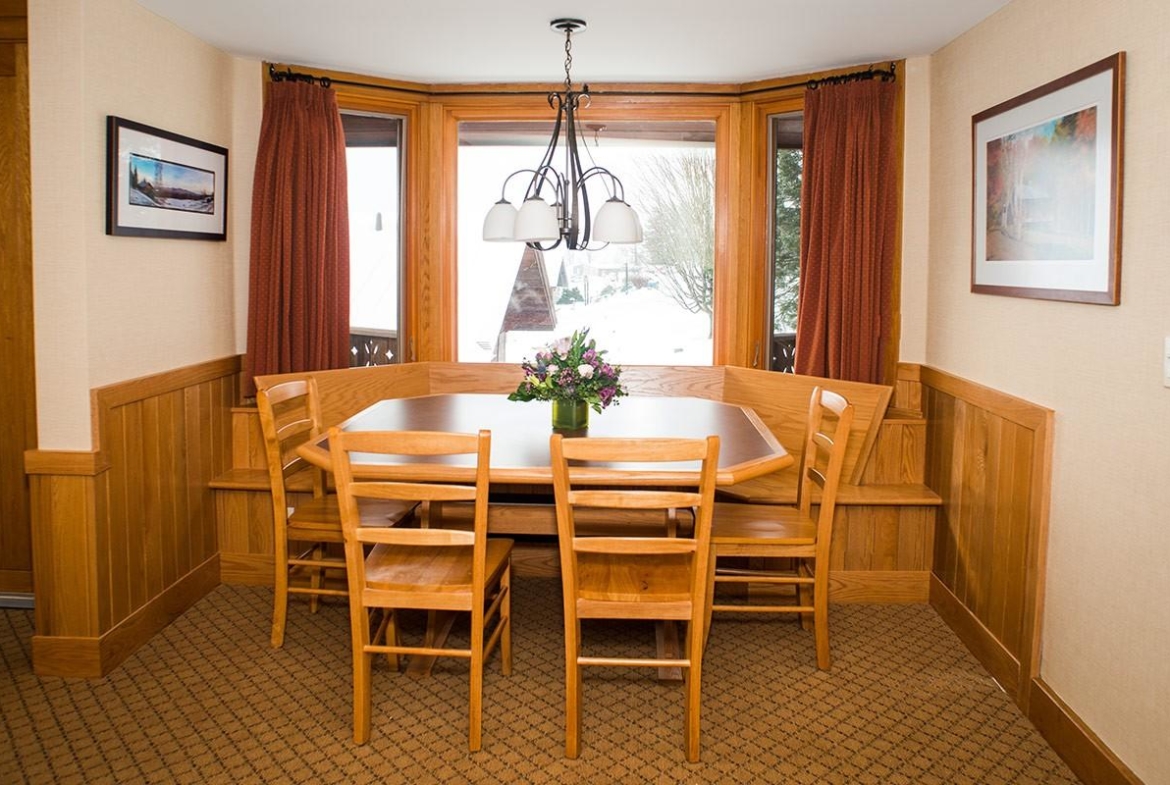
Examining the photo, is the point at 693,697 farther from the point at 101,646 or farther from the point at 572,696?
the point at 101,646

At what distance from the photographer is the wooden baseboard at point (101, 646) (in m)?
3.42

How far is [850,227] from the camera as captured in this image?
4.49 m

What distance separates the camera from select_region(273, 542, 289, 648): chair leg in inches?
144

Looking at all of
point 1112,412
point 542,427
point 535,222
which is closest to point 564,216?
point 535,222

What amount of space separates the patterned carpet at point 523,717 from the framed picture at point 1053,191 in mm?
1316

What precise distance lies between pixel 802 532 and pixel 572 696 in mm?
1077

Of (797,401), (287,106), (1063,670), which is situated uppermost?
(287,106)

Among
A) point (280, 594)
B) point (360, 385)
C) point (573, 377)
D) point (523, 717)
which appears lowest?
point (523, 717)

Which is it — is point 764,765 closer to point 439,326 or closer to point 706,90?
point 439,326

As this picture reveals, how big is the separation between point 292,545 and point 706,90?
9.34ft

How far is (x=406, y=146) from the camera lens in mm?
5090

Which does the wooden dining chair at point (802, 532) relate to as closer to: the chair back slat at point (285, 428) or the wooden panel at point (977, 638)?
the wooden panel at point (977, 638)

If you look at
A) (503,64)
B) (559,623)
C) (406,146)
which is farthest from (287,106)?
(559,623)

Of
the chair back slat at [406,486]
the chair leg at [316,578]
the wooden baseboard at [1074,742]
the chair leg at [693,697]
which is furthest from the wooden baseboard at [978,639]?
the chair leg at [316,578]
